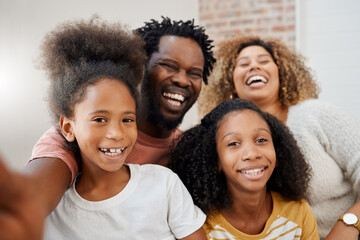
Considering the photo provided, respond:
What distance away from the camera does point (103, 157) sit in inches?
49.9

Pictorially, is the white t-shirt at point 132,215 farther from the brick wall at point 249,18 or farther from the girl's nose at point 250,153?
the brick wall at point 249,18

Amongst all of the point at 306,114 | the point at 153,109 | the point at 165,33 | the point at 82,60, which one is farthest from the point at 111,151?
the point at 306,114

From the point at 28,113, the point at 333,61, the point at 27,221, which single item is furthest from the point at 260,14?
the point at 27,221

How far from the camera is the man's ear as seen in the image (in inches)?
52.7

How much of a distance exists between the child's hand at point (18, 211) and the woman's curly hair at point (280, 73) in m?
1.92

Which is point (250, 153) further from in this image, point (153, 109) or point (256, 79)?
point (256, 79)

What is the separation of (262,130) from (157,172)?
50 cm

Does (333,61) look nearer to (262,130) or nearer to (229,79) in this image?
(229,79)

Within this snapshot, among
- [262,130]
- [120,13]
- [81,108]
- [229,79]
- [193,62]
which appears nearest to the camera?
[81,108]

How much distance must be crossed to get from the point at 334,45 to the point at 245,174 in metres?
2.36

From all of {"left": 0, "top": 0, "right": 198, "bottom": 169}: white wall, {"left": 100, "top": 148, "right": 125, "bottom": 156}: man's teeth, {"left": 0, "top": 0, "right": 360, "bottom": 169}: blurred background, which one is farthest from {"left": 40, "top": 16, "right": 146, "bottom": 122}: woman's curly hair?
{"left": 0, "top": 0, "right": 198, "bottom": 169}: white wall

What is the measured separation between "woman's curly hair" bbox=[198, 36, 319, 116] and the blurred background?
1.01m

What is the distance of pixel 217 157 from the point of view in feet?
5.41

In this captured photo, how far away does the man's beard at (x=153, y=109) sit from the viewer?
1.78m
